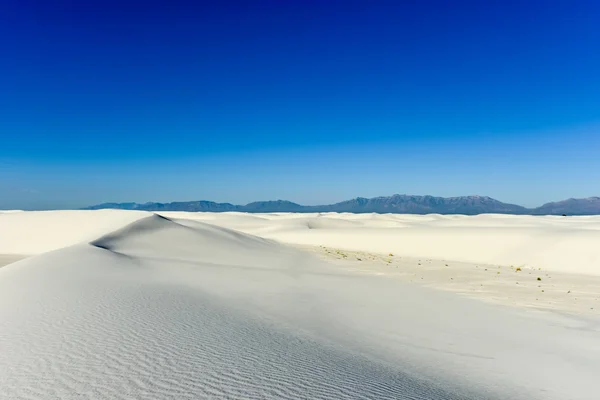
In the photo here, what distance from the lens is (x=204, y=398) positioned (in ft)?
13.4

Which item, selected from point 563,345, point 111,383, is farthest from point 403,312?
point 111,383

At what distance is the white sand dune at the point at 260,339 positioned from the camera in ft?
15.1

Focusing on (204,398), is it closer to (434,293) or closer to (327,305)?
(327,305)

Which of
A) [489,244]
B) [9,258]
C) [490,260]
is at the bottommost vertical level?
[490,260]

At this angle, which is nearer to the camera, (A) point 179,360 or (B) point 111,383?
(B) point 111,383

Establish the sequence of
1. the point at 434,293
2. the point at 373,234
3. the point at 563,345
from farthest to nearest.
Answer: the point at 373,234 → the point at 434,293 → the point at 563,345

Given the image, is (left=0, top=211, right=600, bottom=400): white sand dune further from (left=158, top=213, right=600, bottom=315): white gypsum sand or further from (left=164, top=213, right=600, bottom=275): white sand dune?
(left=164, top=213, right=600, bottom=275): white sand dune

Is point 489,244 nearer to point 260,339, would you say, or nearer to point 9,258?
point 260,339

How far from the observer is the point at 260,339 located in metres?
6.66

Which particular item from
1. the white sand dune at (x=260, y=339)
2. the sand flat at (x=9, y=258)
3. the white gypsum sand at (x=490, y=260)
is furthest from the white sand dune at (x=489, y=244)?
the sand flat at (x=9, y=258)

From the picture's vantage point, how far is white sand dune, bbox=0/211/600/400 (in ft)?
15.1

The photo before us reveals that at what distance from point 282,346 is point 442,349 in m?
3.29

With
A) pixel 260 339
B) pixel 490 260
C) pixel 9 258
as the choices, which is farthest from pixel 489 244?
pixel 9 258

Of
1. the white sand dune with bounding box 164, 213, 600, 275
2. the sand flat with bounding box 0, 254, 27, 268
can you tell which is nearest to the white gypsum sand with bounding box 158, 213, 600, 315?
the white sand dune with bounding box 164, 213, 600, 275
